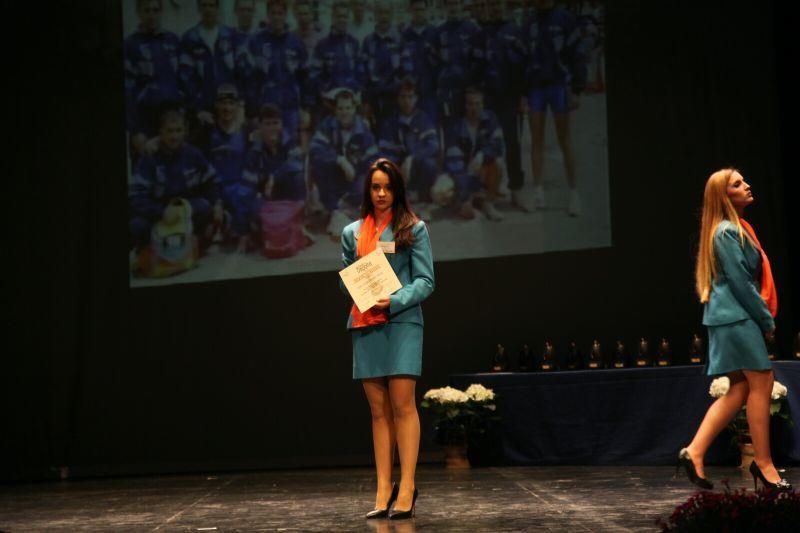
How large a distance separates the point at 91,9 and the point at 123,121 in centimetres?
92

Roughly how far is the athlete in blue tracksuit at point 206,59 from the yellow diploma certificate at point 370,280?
13.7 ft

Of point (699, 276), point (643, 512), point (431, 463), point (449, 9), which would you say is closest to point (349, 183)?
point (449, 9)

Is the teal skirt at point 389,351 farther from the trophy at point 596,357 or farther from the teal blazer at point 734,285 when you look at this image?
the trophy at point 596,357

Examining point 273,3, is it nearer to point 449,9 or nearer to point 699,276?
point 449,9

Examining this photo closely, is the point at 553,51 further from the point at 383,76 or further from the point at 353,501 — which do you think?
the point at 353,501

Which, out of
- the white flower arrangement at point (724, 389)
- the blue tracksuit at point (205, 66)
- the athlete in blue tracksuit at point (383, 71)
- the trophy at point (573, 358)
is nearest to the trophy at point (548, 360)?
the trophy at point (573, 358)

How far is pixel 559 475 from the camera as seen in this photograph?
636 centimetres

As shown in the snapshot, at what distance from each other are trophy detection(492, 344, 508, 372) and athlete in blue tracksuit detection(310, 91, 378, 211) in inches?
58.6

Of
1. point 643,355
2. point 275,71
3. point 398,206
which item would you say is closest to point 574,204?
point 643,355

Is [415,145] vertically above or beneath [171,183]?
above

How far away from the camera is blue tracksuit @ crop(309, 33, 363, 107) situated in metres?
8.04

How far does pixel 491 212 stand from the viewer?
25.8 feet

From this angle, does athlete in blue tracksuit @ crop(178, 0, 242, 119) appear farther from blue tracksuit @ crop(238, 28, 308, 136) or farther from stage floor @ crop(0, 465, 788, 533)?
stage floor @ crop(0, 465, 788, 533)

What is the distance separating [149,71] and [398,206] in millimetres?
4417
